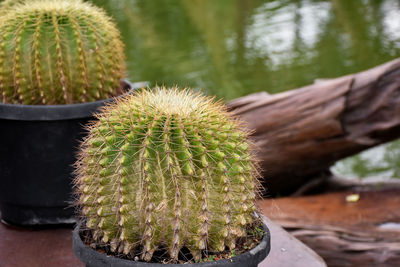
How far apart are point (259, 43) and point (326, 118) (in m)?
4.08

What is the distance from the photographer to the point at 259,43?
7336 mm

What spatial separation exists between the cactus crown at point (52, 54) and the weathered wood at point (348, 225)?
1048 millimetres

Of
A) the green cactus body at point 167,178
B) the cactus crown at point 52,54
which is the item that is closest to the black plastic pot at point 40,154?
the cactus crown at point 52,54

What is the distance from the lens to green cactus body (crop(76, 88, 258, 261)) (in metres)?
1.58

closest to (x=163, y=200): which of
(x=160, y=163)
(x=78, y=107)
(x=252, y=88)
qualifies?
(x=160, y=163)

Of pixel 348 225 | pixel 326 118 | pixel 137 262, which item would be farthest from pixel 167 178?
pixel 326 118

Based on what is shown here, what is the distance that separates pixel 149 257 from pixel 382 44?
19.5 feet

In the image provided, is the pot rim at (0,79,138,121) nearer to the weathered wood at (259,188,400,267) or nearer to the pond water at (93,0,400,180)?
the weathered wood at (259,188,400,267)

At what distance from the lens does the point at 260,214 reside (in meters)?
1.84

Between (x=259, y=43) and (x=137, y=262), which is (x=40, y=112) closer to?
(x=137, y=262)

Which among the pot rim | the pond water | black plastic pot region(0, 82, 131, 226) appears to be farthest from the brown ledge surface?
the pond water

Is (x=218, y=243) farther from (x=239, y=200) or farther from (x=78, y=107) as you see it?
(x=78, y=107)

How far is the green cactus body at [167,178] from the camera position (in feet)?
5.18

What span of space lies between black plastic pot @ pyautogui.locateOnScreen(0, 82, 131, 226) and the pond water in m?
2.98
